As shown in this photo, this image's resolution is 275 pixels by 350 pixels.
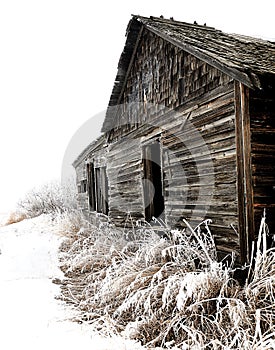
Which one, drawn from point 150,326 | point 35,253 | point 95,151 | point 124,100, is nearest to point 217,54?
point 150,326

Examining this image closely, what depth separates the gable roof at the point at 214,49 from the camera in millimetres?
4320

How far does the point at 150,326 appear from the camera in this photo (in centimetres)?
397

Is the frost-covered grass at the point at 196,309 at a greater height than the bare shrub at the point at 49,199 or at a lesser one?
lesser

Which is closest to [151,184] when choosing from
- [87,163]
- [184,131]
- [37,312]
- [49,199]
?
[184,131]

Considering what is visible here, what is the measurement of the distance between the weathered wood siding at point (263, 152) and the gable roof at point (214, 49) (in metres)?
0.46

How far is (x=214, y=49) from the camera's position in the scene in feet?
17.2

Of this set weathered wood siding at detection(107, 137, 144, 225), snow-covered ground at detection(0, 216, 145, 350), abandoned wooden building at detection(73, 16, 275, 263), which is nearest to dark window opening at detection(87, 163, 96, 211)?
weathered wood siding at detection(107, 137, 144, 225)

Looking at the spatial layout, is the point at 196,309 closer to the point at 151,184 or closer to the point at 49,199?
the point at 151,184

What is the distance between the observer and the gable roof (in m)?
4.32

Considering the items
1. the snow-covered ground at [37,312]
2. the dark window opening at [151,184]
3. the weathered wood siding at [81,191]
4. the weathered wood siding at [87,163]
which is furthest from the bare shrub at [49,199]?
the dark window opening at [151,184]

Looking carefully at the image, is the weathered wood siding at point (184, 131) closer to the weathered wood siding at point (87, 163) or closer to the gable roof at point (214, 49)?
the gable roof at point (214, 49)

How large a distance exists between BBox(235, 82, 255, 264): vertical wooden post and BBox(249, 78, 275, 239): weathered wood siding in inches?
3.0

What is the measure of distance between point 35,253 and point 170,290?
21.3ft

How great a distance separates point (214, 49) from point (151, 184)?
3.60 meters
